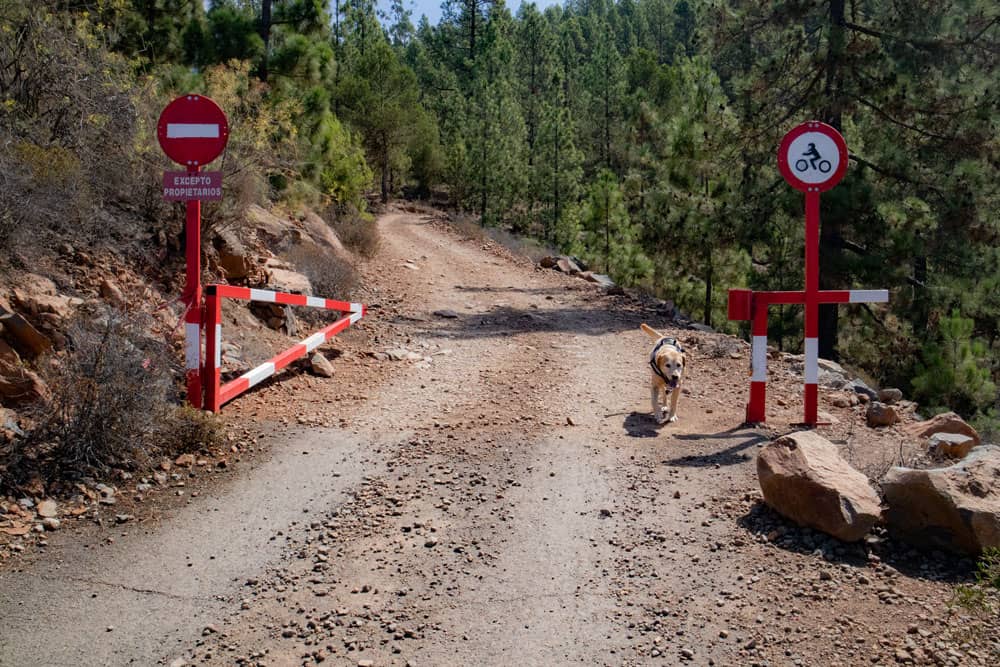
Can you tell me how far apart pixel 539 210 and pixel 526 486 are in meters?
34.1

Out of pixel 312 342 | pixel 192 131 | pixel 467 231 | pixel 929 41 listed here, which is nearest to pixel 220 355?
pixel 312 342

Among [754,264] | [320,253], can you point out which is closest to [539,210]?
[754,264]

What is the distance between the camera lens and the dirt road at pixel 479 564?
3645 millimetres

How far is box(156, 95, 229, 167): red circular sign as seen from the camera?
21.8 ft

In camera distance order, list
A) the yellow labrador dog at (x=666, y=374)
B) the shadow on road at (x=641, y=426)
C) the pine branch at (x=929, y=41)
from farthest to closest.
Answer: the pine branch at (x=929, y=41) → the yellow labrador dog at (x=666, y=374) → the shadow on road at (x=641, y=426)

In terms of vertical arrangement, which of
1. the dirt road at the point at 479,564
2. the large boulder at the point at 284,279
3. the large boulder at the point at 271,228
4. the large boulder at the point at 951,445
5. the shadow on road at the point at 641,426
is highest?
the large boulder at the point at 271,228

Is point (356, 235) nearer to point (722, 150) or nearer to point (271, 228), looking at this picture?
point (271, 228)

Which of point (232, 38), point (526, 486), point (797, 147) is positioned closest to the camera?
point (526, 486)

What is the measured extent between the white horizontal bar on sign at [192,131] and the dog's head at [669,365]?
156 inches

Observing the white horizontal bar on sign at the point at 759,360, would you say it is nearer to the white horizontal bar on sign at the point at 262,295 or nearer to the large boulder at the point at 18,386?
the white horizontal bar on sign at the point at 262,295

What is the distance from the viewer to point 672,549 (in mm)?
4613

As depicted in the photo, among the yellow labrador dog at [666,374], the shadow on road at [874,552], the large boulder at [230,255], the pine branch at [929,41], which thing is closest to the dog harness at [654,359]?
the yellow labrador dog at [666,374]

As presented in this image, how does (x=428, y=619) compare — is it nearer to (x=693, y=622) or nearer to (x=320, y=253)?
(x=693, y=622)

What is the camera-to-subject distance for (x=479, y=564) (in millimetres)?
4445
